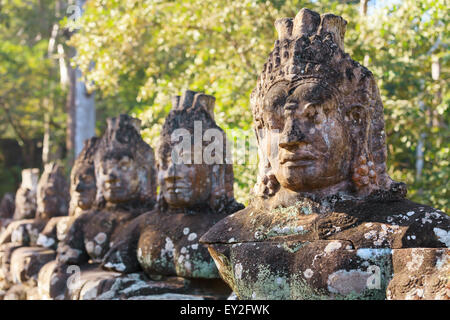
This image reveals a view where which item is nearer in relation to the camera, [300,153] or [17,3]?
[300,153]

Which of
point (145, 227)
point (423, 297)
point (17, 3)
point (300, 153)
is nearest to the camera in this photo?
point (423, 297)

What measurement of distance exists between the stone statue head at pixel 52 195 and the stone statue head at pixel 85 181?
1.43m

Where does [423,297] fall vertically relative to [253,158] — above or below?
below

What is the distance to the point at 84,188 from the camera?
306 inches

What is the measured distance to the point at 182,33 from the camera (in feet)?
34.8

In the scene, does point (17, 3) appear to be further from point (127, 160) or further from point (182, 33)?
point (127, 160)

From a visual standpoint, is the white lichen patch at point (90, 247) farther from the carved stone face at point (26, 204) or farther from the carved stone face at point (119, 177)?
the carved stone face at point (26, 204)

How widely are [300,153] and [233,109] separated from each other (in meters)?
6.13

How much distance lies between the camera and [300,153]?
3537mm

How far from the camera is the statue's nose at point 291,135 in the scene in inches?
139

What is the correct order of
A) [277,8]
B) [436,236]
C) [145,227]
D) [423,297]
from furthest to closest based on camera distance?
[277,8], [145,227], [436,236], [423,297]

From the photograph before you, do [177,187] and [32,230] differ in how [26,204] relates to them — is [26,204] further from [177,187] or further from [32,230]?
[177,187]

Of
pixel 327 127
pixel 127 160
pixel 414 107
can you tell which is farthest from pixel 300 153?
pixel 414 107
